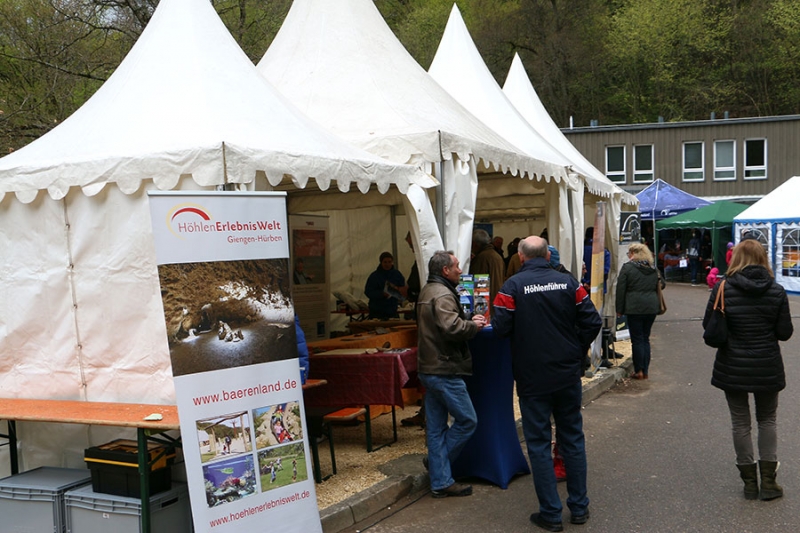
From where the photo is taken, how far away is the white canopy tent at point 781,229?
954 inches

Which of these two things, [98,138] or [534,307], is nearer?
[534,307]

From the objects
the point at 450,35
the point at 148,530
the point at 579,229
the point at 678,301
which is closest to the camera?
the point at 148,530

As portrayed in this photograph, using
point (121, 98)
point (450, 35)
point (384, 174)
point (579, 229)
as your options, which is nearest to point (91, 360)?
point (121, 98)

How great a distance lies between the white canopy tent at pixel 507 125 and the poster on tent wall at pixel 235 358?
5576 millimetres

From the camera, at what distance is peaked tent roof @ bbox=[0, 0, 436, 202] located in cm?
534

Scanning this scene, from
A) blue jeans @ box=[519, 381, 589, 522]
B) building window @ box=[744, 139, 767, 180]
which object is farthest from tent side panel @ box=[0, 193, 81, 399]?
building window @ box=[744, 139, 767, 180]

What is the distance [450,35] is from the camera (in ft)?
46.2

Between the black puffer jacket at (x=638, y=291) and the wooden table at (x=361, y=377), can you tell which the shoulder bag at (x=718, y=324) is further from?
the black puffer jacket at (x=638, y=291)

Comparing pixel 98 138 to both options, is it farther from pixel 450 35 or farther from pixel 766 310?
pixel 450 35

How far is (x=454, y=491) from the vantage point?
6.05 meters

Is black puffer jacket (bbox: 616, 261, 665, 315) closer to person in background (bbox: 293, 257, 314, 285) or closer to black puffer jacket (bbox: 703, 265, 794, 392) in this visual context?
person in background (bbox: 293, 257, 314, 285)

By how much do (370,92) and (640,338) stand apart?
5044 mm

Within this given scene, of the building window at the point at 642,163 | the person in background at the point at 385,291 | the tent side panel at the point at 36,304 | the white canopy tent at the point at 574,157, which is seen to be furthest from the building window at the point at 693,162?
the tent side panel at the point at 36,304

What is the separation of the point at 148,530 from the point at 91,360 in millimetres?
1602
